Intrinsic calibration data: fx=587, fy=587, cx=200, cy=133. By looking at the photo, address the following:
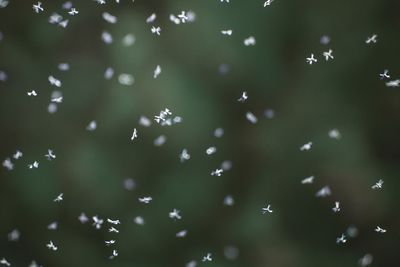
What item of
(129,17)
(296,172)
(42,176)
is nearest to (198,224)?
(296,172)

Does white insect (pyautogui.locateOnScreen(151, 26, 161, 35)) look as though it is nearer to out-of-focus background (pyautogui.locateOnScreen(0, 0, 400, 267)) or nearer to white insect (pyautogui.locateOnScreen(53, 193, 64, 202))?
out-of-focus background (pyautogui.locateOnScreen(0, 0, 400, 267))

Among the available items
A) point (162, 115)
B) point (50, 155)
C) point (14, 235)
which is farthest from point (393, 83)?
point (14, 235)

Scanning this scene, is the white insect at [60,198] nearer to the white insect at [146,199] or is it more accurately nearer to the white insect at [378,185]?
the white insect at [146,199]

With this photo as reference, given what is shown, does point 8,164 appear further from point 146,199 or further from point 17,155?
point 146,199

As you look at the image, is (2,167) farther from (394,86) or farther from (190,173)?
(394,86)

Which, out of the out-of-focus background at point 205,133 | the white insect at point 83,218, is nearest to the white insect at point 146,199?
the out-of-focus background at point 205,133

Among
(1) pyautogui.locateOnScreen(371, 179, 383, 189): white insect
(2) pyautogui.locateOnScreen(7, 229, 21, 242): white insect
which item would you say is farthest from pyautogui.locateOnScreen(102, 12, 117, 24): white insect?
(1) pyautogui.locateOnScreen(371, 179, 383, 189): white insect

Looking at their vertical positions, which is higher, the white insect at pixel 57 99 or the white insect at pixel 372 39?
the white insect at pixel 372 39
